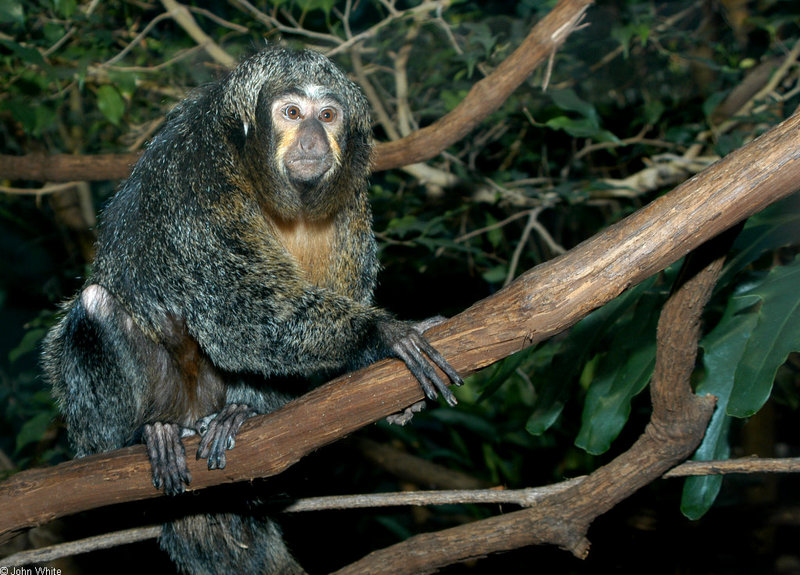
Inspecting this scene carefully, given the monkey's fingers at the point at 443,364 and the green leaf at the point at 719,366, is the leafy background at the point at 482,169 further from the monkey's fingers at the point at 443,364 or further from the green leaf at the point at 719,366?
the monkey's fingers at the point at 443,364

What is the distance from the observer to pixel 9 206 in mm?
7941

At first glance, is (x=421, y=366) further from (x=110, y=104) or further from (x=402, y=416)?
(x=110, y=104)

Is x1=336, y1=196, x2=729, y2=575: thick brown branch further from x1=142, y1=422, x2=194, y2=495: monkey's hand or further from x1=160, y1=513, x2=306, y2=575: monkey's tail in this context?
x1=142, y1=422, x2=194, y2=495: monkey's hand

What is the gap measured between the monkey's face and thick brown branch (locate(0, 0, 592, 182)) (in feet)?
2.97

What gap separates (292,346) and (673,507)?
4494 mm

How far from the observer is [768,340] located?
284cm

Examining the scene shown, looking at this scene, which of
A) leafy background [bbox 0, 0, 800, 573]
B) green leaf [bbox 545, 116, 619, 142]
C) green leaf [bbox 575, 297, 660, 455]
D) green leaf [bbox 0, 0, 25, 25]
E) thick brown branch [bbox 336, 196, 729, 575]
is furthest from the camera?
leafy background [bbox 0, 0, 800, 573]

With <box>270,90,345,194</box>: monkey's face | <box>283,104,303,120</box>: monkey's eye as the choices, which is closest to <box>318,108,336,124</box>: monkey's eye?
<box>270,90,345,194</box>: monkey's face

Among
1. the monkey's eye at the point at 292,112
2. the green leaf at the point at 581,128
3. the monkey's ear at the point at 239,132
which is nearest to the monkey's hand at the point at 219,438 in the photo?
the monkey's ear at the point at 239,132

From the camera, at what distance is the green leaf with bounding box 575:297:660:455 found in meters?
3.29

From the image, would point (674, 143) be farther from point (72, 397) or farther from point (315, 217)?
point (72, 397)

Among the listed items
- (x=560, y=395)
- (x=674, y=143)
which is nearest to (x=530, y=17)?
(x=674, y=143)

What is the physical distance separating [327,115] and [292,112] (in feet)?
0.62

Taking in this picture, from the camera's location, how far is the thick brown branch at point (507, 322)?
218 cm
